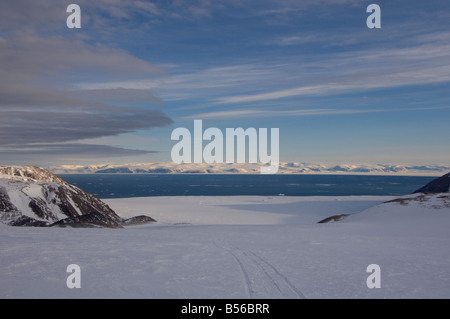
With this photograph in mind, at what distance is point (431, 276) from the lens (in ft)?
47.5

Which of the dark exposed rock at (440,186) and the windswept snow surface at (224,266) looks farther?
the dark exposed rock at (440,186)

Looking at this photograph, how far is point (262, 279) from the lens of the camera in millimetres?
13586

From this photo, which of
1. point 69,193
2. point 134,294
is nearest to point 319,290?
point 134,294

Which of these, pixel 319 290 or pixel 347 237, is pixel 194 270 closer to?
pixel 319 290

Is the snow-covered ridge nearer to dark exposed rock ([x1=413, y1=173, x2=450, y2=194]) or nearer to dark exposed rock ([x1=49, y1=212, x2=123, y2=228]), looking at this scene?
dark exposed rock ([x1=49, y1=212, x2=123, y2=228])

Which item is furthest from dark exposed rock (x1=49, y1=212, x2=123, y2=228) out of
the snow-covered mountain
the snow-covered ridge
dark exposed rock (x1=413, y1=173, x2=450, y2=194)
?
dark exposed rock (x1=413, y1=173, x2=450, y2=194)

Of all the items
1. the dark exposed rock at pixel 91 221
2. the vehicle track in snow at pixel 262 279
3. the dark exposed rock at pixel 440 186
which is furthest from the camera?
the dark exposed rock at pixel 440 186

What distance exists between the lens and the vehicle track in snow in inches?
463

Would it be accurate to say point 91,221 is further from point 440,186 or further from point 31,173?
point 440,186

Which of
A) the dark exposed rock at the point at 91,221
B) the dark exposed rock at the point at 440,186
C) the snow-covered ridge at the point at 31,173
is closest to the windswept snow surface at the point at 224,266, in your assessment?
the dark exposed rock at the point at 91,221

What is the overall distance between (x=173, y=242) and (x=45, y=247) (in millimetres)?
7652

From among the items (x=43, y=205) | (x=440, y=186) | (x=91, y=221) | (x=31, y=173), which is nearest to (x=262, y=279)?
(x=91, y=221)

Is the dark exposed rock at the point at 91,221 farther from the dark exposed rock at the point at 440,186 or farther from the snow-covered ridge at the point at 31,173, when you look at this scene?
the dark exposed rock at the point at 440,186

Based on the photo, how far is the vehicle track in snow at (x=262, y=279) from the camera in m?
11.8
